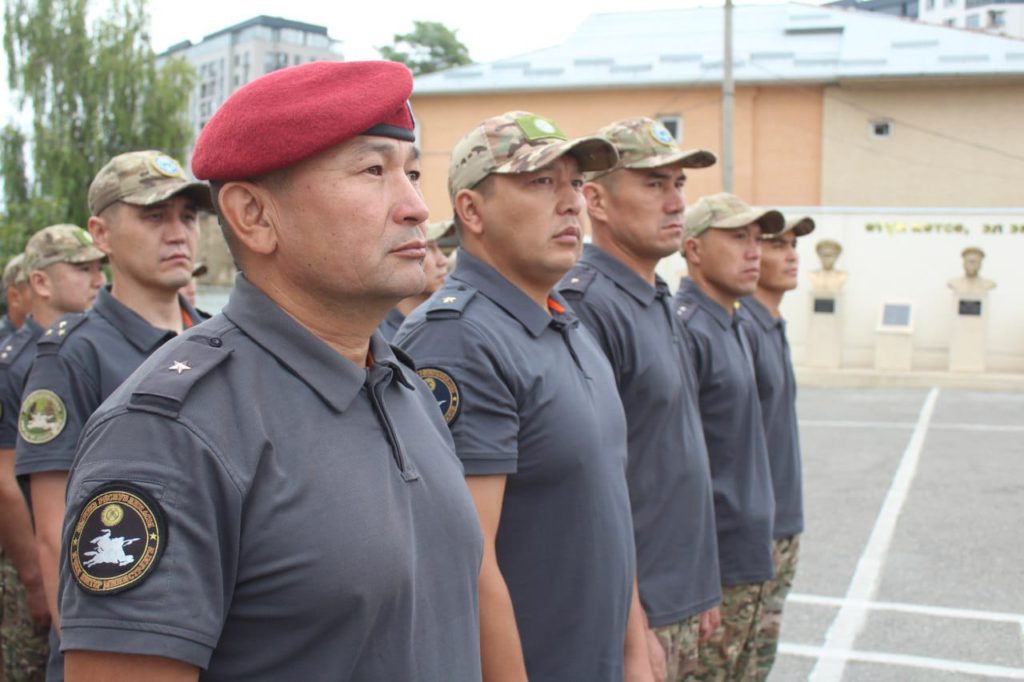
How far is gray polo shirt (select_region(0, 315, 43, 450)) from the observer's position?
3.77 m

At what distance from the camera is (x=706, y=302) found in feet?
13.5

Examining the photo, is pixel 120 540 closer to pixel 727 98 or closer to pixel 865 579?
pixel 865 579

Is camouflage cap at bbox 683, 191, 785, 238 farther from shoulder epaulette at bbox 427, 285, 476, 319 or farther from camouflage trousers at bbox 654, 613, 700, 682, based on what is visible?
shoulder epaulette at bbox 427, 285, 476, 319

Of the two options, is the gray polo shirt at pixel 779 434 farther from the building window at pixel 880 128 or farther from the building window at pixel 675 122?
the building window at pixel 675 122

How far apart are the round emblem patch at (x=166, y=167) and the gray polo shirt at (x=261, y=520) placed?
5.80 feet

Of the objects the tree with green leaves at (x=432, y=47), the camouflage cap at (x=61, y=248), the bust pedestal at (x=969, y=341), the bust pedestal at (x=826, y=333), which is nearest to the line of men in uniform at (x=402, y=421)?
the camouflage cap at (x=61, y=248)

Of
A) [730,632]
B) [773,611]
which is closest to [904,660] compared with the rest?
[773,611]

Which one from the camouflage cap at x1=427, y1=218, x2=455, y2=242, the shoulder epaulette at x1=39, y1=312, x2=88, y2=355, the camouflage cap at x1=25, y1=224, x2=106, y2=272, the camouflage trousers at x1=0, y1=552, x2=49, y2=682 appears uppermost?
the shoulder epaulette at x1=39, y1=312, x2=88, y2=355

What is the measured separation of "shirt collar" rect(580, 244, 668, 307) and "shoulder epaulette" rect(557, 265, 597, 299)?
0.12 feet

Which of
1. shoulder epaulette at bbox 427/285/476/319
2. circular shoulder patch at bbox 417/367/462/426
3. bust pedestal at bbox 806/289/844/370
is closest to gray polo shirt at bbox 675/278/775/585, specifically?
shoulder epaulette at bbox 427/285/476/319

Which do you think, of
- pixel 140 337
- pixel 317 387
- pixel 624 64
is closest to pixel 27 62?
pixel 624 64

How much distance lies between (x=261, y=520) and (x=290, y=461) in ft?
0.29

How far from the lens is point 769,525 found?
3.86 meters

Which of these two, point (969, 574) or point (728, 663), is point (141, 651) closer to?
point (728, 663)
